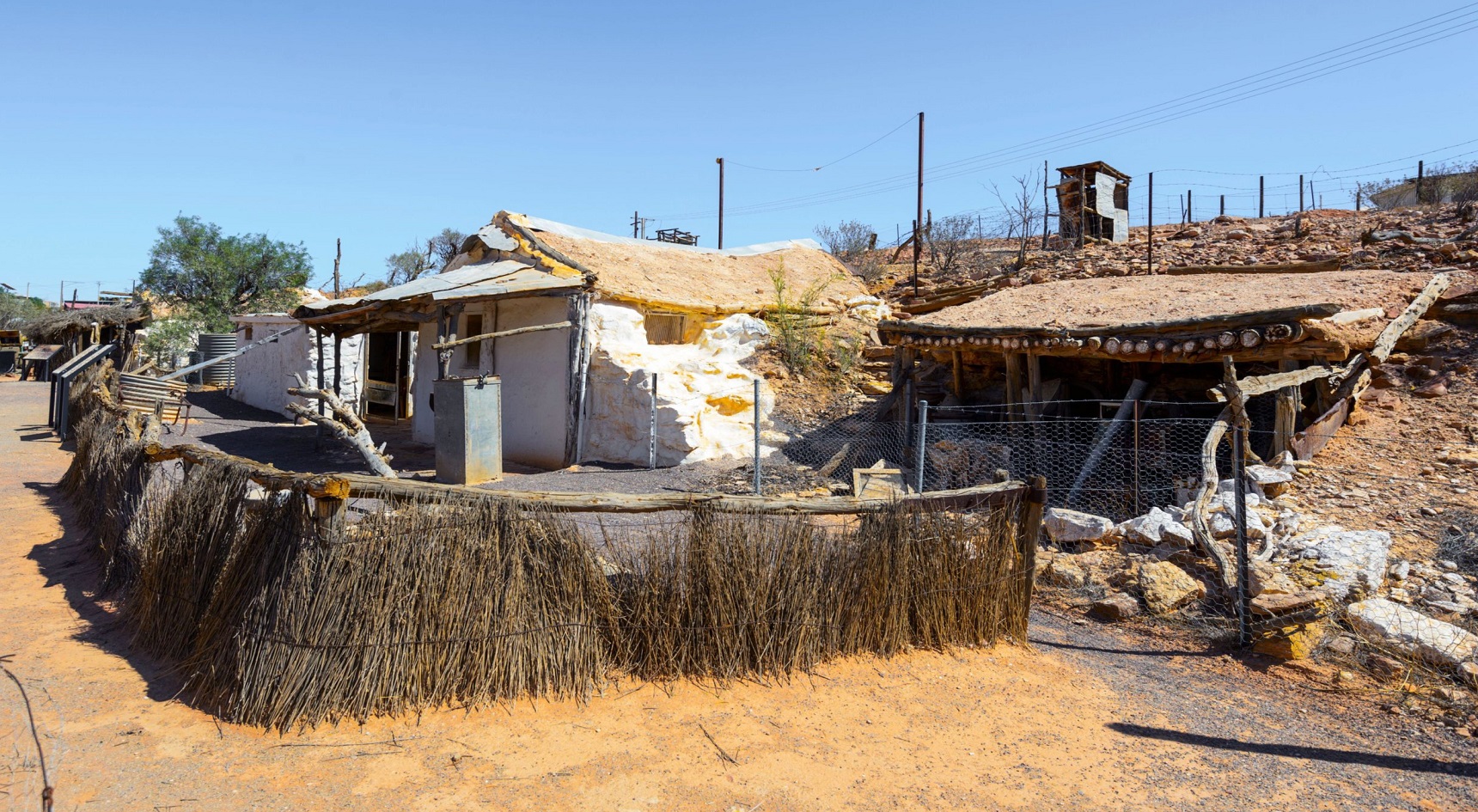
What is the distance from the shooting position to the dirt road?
3416 millimetres

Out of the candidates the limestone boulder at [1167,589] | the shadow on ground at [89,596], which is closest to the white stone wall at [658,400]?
the shadow on ground at [89,596]

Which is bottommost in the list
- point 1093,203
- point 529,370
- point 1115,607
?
point 1115,607

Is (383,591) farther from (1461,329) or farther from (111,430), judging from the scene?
(1461,329)

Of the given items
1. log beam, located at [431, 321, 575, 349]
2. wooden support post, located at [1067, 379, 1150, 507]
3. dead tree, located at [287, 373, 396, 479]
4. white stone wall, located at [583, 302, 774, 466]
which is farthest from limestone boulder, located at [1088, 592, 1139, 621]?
log beam, located at [431, 321, 575, 349]

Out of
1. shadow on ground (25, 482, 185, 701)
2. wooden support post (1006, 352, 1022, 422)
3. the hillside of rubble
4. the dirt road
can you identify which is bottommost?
the dirt road

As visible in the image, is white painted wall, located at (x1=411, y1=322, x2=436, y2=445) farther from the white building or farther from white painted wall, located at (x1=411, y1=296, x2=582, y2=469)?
white painted wall, located at (x1=411, y1=296, x2=582, y2=469)

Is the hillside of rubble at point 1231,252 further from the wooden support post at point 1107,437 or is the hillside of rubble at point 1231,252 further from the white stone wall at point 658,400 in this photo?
the wooden support post at point 1107,437

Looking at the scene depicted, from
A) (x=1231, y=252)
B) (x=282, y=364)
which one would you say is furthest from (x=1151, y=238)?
(x=282, y=364)

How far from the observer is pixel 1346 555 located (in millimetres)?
5582

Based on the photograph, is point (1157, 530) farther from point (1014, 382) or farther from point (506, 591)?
point (506, 591)

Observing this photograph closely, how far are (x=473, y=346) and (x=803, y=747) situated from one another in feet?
35.0

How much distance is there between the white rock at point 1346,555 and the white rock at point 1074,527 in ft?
4.01

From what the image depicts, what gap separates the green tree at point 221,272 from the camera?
29.7 m

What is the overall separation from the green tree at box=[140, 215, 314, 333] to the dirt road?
95.3ft
